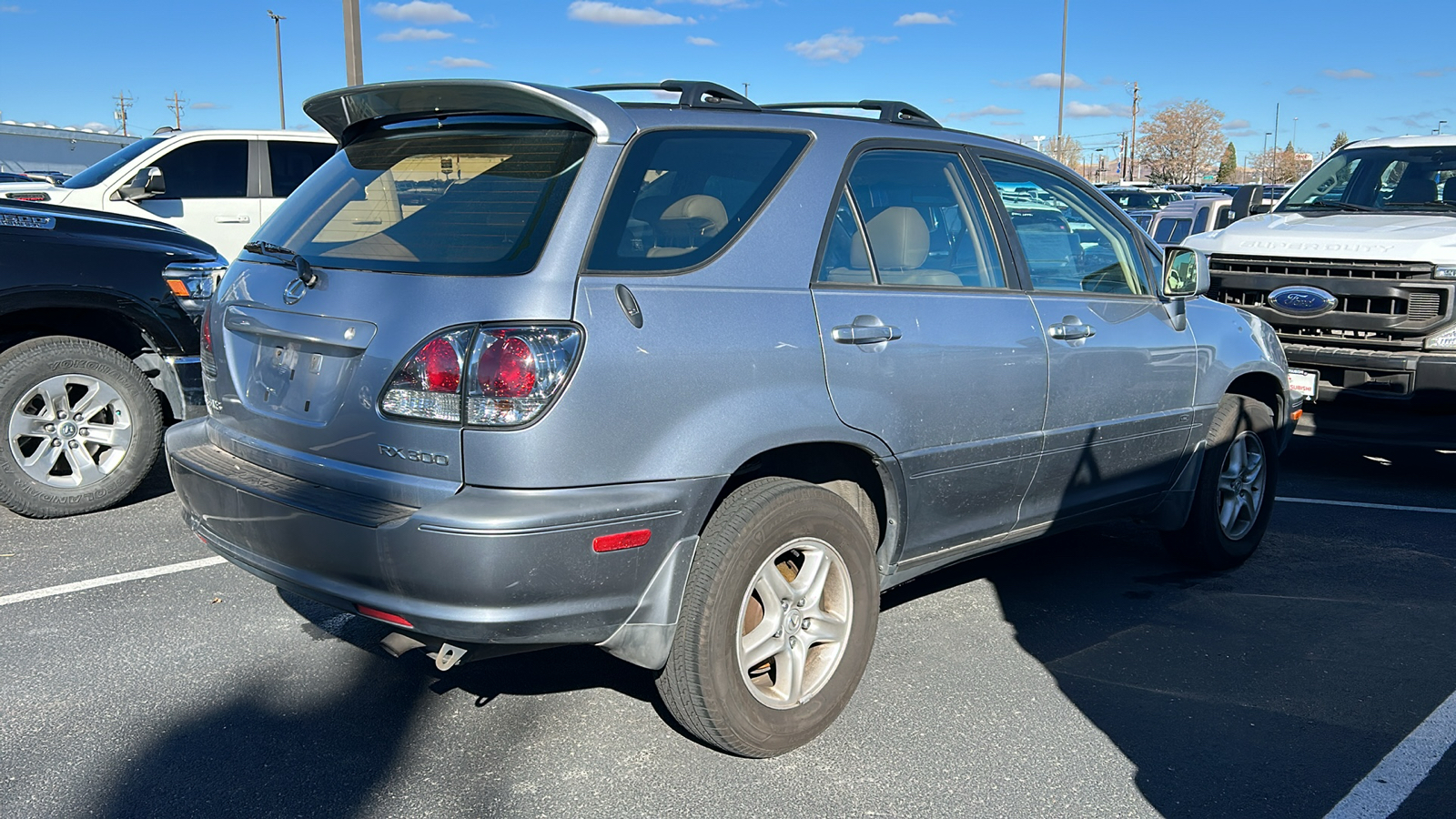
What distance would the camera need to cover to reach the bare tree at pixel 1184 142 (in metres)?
70.3

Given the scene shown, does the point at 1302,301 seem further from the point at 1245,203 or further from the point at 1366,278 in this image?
the point at 1245,203

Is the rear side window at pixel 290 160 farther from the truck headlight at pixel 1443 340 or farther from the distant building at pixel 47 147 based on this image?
the distant building at pixel 47 147

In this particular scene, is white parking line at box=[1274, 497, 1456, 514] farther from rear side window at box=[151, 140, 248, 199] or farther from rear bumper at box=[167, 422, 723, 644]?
rear side window at box=[151, 140, 248, 199]

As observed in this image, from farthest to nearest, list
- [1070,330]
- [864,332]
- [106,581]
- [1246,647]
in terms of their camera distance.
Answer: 1. [106,581]
2. [1246,647]
3. [1070,330]
4. [864,332]

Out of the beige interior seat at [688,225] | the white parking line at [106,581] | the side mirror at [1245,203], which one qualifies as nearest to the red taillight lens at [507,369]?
the beige interior seat at [688,225]

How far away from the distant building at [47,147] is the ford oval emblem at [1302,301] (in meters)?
66.4

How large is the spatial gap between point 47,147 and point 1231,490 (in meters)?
76.3

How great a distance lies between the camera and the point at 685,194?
10.6 ft

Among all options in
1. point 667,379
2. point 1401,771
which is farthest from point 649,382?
point 1401,771

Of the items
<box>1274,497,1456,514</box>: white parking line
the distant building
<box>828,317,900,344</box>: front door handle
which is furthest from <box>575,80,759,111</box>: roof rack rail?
the distant building

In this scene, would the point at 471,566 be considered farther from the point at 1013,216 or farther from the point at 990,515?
the point at 1013,216

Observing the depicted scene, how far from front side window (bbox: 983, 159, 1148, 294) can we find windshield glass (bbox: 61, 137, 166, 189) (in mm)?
8777

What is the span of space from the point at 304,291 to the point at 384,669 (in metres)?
1.37

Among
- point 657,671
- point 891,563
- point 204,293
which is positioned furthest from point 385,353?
point 204,293
